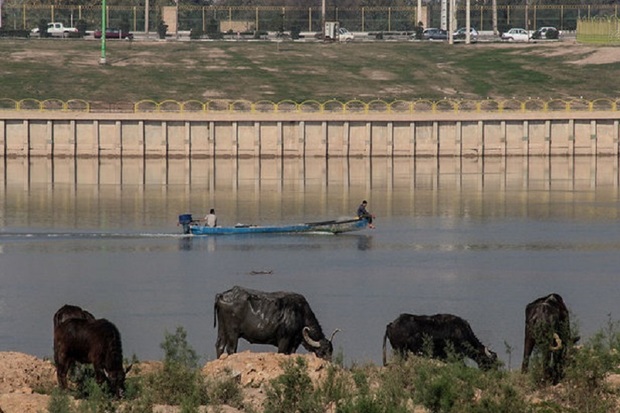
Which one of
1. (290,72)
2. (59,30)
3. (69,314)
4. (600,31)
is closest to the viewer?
(69,314)

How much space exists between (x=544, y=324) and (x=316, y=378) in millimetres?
4342

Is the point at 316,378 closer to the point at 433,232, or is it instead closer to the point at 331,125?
the point at 433,232

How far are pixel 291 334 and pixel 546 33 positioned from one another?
114m

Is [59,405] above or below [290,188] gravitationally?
above

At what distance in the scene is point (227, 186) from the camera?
85312 mm

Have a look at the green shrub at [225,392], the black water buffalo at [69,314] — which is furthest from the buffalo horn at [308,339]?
the black water buffalo at [69,314]

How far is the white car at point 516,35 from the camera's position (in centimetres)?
14300

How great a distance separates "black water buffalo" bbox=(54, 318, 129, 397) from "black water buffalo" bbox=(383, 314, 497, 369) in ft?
21.0

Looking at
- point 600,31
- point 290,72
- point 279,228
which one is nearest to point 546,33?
point 600,31

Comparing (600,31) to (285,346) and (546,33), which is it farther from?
(285,346)

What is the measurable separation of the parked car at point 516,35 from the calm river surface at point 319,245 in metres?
45.0

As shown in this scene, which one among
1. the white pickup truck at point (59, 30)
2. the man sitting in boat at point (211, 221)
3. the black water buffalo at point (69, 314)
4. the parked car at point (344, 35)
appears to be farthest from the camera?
the parked car at point (344, 35)

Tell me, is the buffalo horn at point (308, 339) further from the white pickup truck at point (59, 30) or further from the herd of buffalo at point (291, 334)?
the white pickup truck at point (59, 30)

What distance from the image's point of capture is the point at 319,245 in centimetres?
6278
